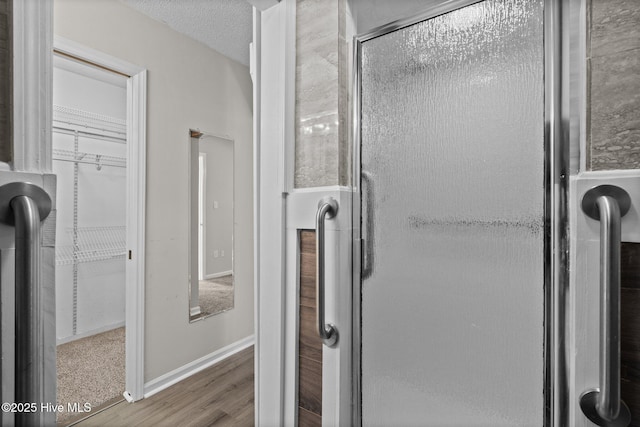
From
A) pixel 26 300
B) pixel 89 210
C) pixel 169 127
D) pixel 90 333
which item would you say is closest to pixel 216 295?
pixel 169 127

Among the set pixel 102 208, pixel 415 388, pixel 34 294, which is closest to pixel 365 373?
pixel 415 388

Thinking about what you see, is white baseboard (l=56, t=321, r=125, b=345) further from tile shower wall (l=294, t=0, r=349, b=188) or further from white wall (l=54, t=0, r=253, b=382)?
tile shower wall (l=294, t=0, r=349, b=188)

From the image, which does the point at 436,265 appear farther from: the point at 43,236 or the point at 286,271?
the point at 43,236

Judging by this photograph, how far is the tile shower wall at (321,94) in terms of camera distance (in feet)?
3.38

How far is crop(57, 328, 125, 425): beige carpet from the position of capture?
81.0 inches

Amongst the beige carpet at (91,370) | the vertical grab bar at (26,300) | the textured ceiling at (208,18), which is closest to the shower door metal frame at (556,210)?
the vertical grab bar at (26,300)

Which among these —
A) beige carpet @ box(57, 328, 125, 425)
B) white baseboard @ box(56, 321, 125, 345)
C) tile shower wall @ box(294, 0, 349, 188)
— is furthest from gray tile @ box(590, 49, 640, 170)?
white baseboard @ box(56, 321, 125, 345)

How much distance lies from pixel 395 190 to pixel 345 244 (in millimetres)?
227

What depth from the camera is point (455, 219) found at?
87 centimetres

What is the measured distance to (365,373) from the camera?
103cm

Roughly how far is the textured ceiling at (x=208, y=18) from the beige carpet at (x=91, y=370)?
2449 mm

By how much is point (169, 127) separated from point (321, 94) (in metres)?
1.56

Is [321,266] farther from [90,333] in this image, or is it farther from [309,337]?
[90,333]

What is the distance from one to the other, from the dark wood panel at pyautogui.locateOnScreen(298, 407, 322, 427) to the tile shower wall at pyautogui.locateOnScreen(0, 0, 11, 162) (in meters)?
1.02
